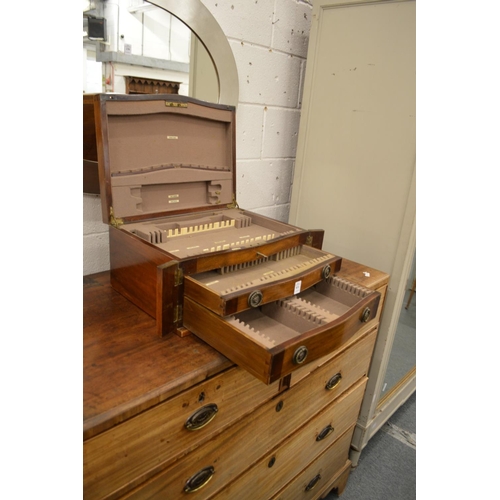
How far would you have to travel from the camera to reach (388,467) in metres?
1.93

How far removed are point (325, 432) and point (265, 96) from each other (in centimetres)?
135

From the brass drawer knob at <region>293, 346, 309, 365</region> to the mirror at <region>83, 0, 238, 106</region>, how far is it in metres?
0.95

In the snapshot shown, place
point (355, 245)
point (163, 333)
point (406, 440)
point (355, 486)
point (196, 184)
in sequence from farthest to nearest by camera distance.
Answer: point (406, 440), point (355, 486), point (355, 245), point (196, 184), point (163, 333)

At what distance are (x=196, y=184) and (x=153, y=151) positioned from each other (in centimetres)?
19

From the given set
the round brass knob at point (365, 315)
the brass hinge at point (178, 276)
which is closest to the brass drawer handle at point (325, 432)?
the round brass knob at point (365, 315)

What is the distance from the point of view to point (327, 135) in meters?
1.68

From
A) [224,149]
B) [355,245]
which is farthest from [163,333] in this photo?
[355,245]

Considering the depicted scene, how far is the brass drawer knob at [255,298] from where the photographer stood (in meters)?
0.93

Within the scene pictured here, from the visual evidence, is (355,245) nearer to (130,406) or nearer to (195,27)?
(195,27)

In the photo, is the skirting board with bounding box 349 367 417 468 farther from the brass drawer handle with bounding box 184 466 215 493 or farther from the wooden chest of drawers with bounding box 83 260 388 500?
the brass drawer handle with bounding box 184 466 215 493

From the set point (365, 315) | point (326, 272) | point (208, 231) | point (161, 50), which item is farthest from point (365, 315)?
point (161, 50)

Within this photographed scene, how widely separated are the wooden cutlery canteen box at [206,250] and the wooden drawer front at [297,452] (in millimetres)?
462

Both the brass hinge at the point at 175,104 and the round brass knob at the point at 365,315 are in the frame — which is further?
the brass hinge at the point at 175,104

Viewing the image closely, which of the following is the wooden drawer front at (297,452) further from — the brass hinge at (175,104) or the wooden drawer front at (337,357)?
the brass hinge at (175,104)
